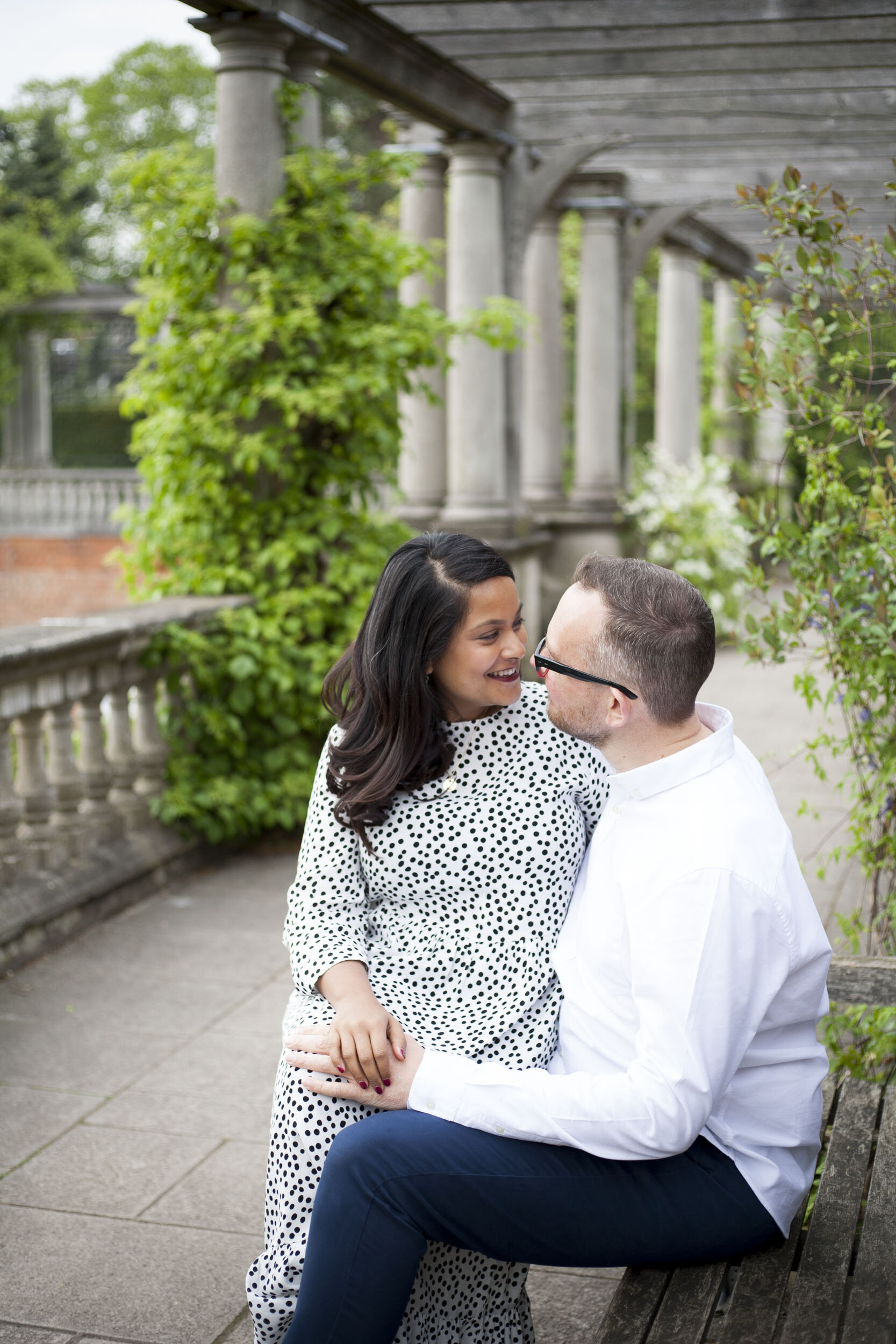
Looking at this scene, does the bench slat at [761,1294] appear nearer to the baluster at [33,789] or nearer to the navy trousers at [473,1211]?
the navy trousers at [473,1211]

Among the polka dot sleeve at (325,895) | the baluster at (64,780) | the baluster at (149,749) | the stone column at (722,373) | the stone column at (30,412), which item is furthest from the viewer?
the stone column at (30,412)

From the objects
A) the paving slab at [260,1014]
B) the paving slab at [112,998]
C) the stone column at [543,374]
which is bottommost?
the paving slab at [260,1014]

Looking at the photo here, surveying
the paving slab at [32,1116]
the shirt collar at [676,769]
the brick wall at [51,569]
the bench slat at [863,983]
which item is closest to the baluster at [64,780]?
the paving slab at [32,1116]

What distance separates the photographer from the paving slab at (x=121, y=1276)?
2.55m

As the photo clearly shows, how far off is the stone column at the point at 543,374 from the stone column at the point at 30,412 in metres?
20.1

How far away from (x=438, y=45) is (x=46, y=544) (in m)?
17.6

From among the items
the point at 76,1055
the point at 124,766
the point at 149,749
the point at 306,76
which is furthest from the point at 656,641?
the point at 306,76

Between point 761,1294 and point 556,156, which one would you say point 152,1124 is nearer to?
point 761,1294

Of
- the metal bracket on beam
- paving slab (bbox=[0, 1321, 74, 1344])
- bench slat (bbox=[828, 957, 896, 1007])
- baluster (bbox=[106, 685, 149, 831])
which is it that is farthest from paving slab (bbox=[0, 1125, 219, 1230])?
the metal bracket on beam

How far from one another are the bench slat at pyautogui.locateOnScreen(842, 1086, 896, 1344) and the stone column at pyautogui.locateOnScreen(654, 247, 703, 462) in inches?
510

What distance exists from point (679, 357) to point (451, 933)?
13.3 meters

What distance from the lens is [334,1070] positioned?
2.05 m

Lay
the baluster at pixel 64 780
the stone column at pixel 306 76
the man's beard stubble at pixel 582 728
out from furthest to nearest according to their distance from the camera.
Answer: the stone column at pixel 306 76 < the baluster at pixel 64 780 < the man's beard stubble at pixel 582 728

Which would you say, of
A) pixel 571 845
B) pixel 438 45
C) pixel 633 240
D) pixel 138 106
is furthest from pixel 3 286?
pixel 571 845
